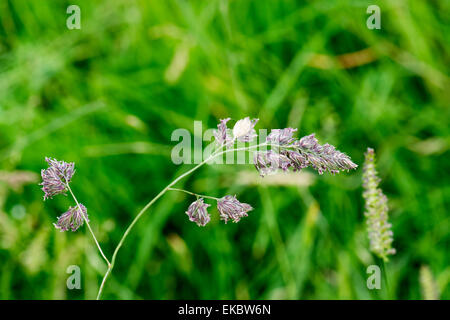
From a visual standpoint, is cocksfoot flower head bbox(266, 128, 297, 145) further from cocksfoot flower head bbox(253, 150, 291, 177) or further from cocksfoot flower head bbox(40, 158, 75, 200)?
cocksfoot flower head bbox(40, 158, 75, 200)

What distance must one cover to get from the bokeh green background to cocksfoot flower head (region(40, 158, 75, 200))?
0.81 metres

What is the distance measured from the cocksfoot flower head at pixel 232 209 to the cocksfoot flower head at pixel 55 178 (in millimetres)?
269

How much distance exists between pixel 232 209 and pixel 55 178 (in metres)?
0.31

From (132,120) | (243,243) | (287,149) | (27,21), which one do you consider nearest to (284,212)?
(243,243)

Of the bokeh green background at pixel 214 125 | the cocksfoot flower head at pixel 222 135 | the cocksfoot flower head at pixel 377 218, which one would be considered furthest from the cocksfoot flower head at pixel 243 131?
the bokeh green background at pixel 214 125

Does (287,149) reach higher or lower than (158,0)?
lower

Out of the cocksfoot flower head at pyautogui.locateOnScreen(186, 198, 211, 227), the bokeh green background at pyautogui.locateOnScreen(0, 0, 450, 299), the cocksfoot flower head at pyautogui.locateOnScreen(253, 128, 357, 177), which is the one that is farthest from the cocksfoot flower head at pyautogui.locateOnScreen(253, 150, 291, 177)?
the bokeh green background at pyautogui.locateOnScreen(0, 0, 450, 299)

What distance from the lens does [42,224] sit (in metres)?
1.83

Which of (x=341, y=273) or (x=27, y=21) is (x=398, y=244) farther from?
(x=27, y=21)

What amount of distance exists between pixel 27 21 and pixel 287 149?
6.60ft

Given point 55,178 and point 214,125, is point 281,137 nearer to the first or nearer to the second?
point 55,178

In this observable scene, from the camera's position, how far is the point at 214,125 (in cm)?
214

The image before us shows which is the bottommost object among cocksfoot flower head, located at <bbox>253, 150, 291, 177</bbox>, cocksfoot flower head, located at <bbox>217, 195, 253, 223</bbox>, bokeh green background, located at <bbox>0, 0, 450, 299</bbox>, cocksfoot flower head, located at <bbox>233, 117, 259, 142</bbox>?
cocksfoot flower head, located at <bbox>217, 195, 253, 223</bbox>

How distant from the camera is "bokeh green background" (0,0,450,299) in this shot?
5.74 ft
